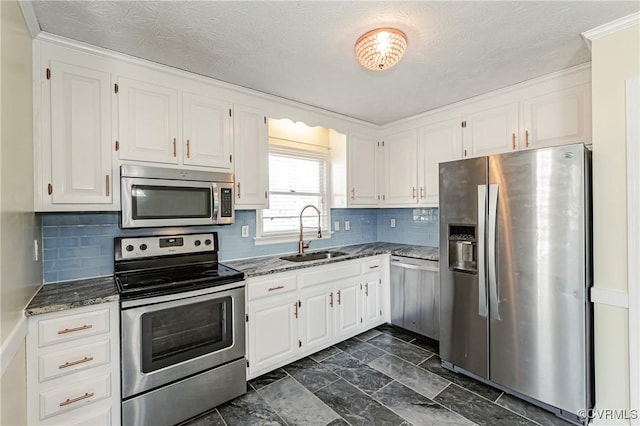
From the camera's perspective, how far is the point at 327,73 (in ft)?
7.82

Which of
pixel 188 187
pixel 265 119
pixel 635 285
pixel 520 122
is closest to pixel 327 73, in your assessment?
pixel 265 119

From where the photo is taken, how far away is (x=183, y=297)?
1.92 metres

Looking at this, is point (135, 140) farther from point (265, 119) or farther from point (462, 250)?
point (462, 250)

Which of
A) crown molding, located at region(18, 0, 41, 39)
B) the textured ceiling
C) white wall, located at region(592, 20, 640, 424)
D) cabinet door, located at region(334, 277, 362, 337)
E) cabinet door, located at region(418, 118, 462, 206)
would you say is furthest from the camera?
cabinet door, located at region(418, 118, 462, 206)

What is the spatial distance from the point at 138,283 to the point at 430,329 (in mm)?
2640

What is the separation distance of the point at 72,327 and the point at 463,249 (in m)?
2.68

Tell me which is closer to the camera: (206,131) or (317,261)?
(206,131)

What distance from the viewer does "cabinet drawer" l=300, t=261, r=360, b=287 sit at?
8.82 ft

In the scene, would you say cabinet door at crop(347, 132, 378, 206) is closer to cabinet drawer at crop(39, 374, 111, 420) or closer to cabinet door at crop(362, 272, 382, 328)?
cabinet door at crop(362, 272, 382, 328)

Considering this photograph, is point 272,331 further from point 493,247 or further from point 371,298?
point 493,247

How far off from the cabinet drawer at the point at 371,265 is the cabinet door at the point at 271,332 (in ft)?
3.06

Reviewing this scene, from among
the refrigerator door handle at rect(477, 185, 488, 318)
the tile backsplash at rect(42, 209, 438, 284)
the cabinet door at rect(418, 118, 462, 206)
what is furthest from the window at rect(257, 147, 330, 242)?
the refrigerator door handle at rect(477, 185, 488, 318)

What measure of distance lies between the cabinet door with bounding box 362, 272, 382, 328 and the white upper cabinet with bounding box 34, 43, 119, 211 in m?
2.40

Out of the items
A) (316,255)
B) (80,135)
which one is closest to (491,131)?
(316,255)
